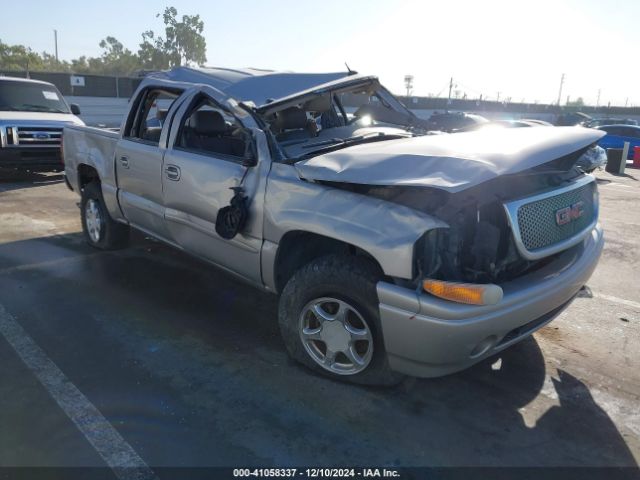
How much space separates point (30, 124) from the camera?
9.77m

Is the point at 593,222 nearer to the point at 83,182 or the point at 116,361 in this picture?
the point at 116,361

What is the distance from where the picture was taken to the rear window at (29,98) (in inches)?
411

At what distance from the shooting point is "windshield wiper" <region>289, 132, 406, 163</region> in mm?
3446

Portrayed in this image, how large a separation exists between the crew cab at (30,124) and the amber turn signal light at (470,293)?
9596 mm

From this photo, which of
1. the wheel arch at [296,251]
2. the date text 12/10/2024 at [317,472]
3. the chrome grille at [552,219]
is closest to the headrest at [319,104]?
the wheel arch at [296,251]

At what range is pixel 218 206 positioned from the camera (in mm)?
3754

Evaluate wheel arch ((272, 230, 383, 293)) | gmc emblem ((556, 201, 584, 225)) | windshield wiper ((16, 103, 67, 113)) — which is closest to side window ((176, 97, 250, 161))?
wheel arch ((272, 230, 383, 293))

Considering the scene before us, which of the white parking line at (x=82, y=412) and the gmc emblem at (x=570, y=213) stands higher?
→ the gmc emblem at (x=570, y=213)

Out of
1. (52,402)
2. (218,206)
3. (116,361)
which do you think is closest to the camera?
(52,402)

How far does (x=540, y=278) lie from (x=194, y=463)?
2.12 m

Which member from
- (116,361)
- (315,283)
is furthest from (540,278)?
(116,361)

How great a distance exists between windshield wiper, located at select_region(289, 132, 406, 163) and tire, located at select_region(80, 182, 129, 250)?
2.90 meters

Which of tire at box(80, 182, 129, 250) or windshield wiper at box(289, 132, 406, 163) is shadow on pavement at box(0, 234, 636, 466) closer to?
tire at box(80, 182, 129, 250)

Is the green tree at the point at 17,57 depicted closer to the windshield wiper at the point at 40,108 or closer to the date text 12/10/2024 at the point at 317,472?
the windshield wiper at the point at 40,108
